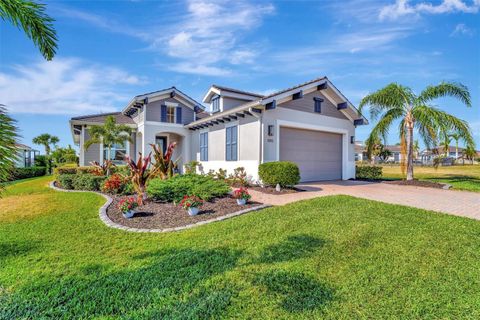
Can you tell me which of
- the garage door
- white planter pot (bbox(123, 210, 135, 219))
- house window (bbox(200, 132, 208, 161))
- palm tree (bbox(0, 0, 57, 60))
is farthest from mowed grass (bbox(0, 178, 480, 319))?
house window (bbox(200, 132, 208, 161))

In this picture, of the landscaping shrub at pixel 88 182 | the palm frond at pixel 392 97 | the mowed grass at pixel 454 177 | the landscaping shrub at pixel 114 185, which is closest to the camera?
the landscaping shrub at pixel 114 185

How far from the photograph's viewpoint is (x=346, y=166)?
15.8m

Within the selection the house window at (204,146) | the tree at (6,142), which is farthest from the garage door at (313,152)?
the tree at (6,142)

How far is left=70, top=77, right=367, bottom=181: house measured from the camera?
12.4 meters

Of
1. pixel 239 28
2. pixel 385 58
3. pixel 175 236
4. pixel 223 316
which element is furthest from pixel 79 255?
pixel 385 58

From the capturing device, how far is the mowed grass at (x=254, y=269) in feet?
10.0

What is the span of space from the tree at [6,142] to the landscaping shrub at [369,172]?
17905 millimetres

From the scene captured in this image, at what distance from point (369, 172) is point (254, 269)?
15487 mm

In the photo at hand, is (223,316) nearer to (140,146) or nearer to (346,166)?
(346,166)

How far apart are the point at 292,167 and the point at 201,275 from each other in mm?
7745

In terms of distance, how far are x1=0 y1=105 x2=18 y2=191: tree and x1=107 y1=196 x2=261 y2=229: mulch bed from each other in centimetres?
469

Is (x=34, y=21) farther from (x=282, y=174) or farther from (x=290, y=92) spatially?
(x=290, y=92)

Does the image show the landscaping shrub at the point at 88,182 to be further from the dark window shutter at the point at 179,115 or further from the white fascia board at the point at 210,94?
the dark window shutter at the point at 179,115

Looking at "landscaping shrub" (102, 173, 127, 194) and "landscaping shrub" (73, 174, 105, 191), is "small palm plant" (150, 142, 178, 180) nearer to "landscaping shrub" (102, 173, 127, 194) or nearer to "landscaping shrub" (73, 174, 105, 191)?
"landscaping shrub" (102, 173, 127, 194)
